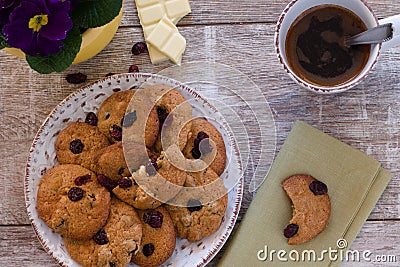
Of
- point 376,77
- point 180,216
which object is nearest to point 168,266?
point 180,216

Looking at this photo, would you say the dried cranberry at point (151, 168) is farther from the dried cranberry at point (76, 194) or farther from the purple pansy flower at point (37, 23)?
the purple pansy flower at point (37, 23)

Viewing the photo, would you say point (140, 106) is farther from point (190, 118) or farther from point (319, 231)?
point (319, 231)

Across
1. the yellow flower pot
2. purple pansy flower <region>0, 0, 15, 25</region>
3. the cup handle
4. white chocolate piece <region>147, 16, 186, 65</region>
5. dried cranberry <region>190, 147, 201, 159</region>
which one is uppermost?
purple pansy flower <region>0, 0, 15, 25</region>

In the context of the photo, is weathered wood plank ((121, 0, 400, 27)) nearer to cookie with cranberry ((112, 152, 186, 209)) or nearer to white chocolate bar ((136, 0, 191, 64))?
white chocolate bar ((136, 0, 191, 64))

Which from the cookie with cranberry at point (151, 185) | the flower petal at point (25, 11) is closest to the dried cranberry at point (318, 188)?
the cookie with cranberry at point (151, 185)

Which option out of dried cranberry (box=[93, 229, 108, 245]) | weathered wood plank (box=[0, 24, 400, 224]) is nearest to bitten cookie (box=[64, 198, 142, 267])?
dried cranberry (box=[93, 229, 108, 245])
